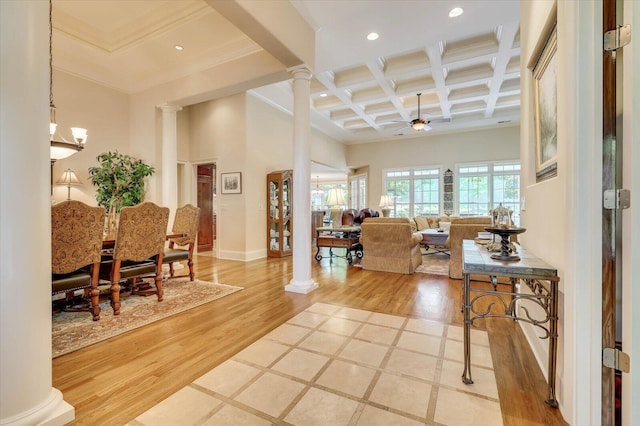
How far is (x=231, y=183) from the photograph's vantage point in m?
6.07

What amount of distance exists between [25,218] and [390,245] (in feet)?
13.9

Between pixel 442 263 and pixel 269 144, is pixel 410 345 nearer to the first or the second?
pixel 442 263

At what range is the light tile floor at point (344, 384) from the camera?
147 centimetres

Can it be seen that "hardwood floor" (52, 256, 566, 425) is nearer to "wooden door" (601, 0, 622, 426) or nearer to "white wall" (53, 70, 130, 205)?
"wooden door" (601, 0, 622, 426)

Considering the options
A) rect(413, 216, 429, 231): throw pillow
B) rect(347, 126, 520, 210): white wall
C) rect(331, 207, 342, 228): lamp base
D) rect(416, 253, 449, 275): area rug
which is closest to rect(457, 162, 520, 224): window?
rect(347, 126, 520, 210): white wall

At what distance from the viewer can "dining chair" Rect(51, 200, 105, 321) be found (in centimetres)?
238

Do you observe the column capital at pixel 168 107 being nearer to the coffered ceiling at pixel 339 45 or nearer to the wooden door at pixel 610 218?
the coffered ceiling at pixel 339 45

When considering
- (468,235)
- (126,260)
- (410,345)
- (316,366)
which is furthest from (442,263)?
(126,260)

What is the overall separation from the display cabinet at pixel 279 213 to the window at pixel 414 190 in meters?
4.87

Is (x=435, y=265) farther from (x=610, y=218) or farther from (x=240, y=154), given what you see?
(x=240, y=154)

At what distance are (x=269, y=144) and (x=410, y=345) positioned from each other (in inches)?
213

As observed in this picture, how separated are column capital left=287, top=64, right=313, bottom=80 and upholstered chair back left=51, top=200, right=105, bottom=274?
2.72 metres

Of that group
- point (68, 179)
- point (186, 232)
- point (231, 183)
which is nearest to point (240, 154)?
point (231, 183)

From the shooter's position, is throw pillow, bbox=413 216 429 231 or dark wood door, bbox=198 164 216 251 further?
throw pillow, bbox=413 216 429 231
